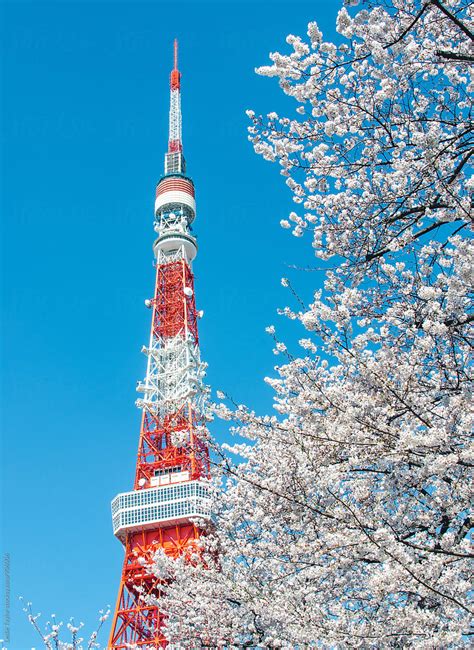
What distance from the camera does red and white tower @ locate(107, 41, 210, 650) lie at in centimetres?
3097

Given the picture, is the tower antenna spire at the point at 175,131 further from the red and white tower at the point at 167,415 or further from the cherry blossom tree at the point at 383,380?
the cherry blossom tree at the point at 383,380

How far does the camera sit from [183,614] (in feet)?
31.7

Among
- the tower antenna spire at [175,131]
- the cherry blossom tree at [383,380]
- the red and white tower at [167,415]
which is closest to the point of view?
the cherry blossom tree at [383,380]

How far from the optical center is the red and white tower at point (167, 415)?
102 feet

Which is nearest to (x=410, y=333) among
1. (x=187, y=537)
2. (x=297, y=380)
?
(x=297, y=380)

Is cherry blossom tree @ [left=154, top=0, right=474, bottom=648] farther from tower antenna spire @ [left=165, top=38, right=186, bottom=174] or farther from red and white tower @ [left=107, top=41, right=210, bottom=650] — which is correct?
tower antenna spire @ [left=165, top=38, right=186, bottom=174]

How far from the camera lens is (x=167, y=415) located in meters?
38.1

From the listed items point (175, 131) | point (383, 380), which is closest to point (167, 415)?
point (175, 131)

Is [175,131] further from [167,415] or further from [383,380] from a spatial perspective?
[383,380]

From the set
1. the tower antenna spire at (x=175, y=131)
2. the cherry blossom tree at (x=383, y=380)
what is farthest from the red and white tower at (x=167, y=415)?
the cherry blossom tree at (x=383, y=380)

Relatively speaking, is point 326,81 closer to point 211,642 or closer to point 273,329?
point 273,329

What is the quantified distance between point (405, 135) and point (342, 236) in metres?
0.96

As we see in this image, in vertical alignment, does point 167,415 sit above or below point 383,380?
above

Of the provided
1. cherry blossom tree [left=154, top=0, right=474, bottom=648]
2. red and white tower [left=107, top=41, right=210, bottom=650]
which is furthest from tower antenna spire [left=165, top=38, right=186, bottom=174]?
cherry blossom tree [left=154, top=0, right=474, bottom=648]
